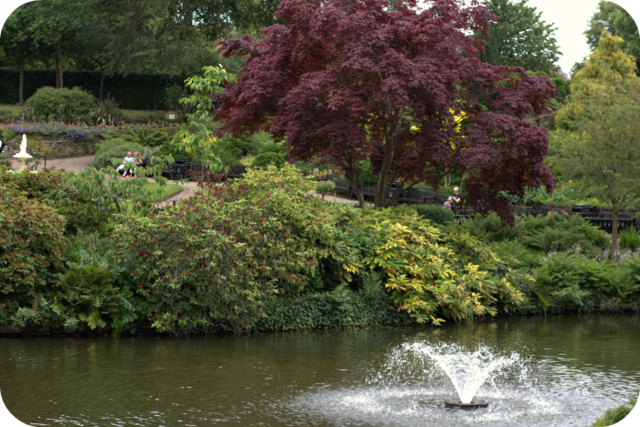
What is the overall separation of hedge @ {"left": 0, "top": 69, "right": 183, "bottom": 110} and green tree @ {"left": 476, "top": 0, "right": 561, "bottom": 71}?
70.5 feet

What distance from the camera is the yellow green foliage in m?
12.6

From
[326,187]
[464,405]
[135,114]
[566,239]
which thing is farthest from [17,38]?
[464,405]

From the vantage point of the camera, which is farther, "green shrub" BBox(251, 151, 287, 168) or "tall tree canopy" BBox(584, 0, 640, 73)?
"tall tree canopy" BBox(584, 0, 640, 73)

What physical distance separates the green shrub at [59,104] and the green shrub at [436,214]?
24.5 metres

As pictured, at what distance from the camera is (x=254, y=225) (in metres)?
11.5

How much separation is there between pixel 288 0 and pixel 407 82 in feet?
11.4

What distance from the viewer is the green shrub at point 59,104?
117 ft

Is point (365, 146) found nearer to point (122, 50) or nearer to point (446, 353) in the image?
point (446, 353)

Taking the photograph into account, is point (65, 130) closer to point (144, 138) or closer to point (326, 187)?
point (144, 138)

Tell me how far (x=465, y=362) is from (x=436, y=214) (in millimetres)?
7306

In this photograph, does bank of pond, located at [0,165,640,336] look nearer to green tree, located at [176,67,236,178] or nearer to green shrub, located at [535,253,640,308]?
green shrub, located at [535,253,640,308]

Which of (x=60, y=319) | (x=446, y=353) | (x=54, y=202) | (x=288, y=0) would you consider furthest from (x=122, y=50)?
(x=446, y=353)

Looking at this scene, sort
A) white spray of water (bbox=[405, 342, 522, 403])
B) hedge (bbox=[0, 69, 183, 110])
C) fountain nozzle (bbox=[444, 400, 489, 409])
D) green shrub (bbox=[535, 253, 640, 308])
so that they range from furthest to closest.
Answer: hedge (bbox=[0, 69, 183, 110]), green shrub (bbox=[535, 253, 640, 308]), white spray of water (bbox=[405, 342, 522, 403]), fountain nozzle (bbox=[444, 400, 489, 409])

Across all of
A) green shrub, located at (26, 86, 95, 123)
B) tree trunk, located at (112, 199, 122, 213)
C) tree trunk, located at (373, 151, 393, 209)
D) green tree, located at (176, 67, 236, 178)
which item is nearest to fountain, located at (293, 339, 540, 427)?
tree trunk, located at (112, 199, 122, 213)
